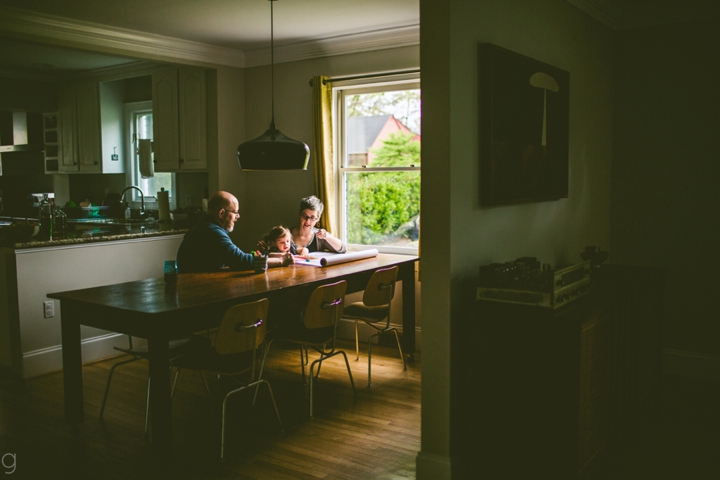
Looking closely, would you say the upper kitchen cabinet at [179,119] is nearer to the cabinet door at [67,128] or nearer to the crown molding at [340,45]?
the crown molding at [340,45]

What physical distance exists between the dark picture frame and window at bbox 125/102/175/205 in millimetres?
4661

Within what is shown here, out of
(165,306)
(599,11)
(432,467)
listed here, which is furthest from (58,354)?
(599,11)

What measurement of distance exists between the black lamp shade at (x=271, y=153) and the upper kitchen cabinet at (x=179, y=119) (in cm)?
237

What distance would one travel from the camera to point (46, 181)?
813cm

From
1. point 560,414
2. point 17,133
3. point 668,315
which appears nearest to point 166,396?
point 560,414

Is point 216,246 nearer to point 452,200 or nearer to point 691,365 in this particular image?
point 452,200

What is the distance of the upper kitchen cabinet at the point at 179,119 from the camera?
230 inches

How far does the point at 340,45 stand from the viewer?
5.29 m

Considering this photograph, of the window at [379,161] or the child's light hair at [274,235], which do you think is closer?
the child's light hair at [274,235]

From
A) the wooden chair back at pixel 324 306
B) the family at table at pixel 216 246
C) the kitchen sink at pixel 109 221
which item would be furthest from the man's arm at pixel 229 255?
the kitchen sink at pixel 109 221

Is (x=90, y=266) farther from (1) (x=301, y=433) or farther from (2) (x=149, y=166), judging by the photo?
(1) (x=301, y=433)

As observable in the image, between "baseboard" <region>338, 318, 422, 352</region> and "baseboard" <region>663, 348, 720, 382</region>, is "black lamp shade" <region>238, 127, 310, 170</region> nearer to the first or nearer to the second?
"baseboard" <region>338, 318, 422, 352</region>

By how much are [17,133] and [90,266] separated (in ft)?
12.7

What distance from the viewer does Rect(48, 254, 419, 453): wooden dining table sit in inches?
116
